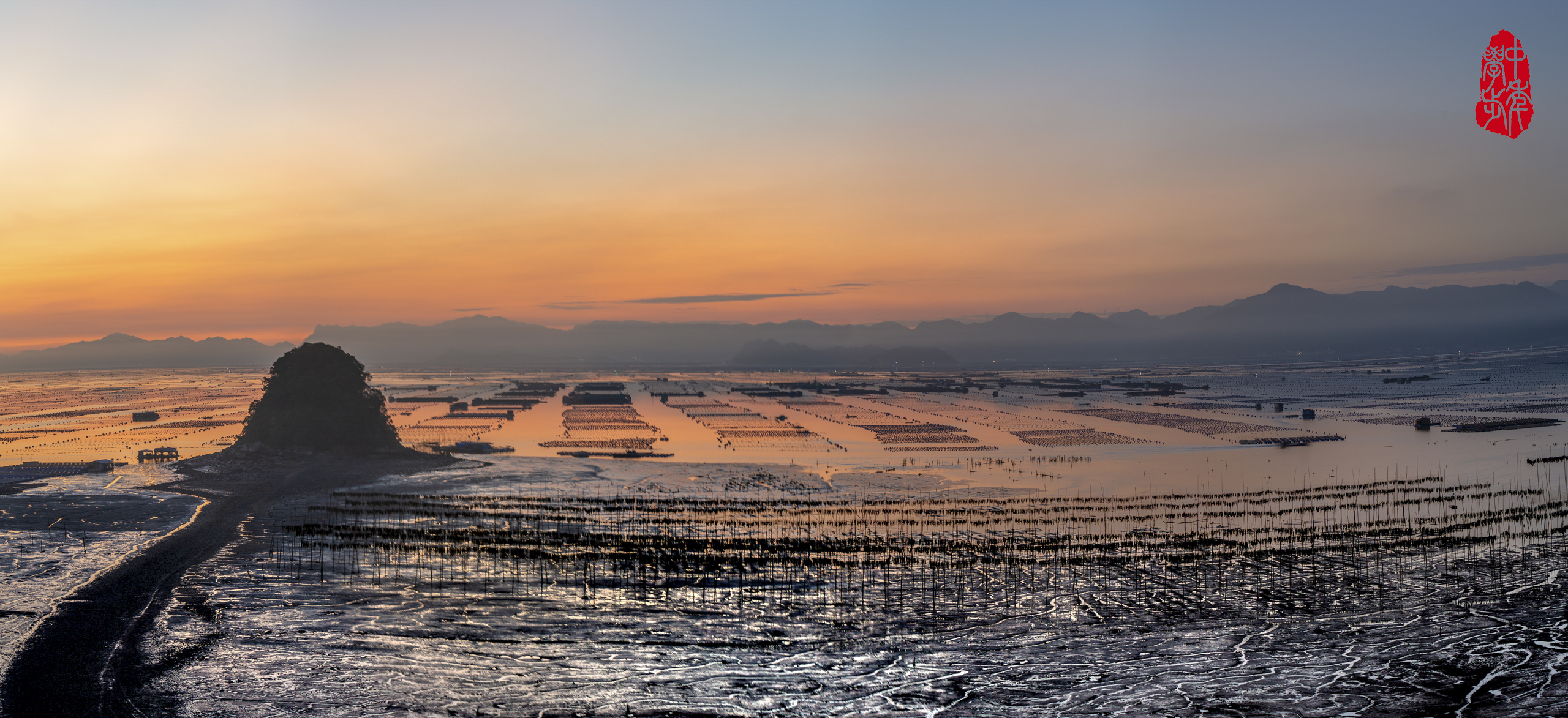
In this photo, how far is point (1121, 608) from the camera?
82.0 ft

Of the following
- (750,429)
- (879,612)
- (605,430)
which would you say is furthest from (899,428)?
(879,612)

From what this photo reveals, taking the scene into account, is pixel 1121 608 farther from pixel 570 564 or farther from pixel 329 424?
pixel 329 424

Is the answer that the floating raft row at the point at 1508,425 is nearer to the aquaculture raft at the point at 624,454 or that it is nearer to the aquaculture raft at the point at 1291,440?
the aquaculture raft at the point at 1291,440

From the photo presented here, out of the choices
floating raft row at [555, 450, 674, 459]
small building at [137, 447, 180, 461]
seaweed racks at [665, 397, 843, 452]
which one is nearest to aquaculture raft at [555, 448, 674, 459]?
floating raft row at [555, 450, 674, 459]

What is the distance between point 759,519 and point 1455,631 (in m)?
23.7

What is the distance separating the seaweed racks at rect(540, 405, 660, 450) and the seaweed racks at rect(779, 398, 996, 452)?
20.3 metres

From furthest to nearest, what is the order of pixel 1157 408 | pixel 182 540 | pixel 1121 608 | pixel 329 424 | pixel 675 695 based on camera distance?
1. pixel 1157 408
2. pixel 329 424
3. pixel 182 540
4. pixel 1121 608
5. pixel 675 695

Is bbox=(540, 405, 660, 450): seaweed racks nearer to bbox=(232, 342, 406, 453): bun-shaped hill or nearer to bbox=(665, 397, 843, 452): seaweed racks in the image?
bbox=(665, 397, 843, 452): seaweed racks

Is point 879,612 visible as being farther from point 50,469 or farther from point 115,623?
point 50,469

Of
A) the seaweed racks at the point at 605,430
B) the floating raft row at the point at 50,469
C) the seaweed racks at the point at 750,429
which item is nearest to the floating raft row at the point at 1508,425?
the seaweed racks at the point at 750,429

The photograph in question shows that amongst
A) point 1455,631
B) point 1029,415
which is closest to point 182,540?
point 1455,631

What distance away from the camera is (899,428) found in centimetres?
8731

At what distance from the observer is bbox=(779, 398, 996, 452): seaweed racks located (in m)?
70.2

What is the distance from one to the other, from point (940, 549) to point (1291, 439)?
5158cm
